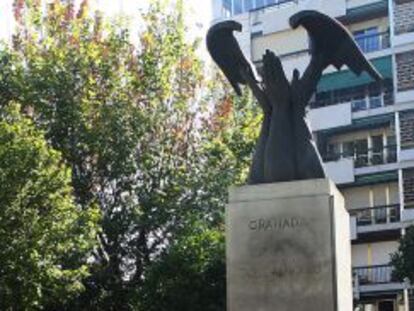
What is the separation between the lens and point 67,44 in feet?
84.4

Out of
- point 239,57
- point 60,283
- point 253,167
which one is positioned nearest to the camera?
point 253,167

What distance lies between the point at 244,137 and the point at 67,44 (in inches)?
212

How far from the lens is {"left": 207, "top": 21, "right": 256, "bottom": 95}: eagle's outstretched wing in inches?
528

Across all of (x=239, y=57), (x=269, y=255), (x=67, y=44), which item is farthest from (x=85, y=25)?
(x=269, y=255)

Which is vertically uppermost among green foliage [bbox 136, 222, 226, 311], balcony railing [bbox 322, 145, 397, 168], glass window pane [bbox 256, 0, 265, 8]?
glass window pane [bbox 256, 0, 265, 8]

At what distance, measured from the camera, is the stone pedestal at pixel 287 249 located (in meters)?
11.5

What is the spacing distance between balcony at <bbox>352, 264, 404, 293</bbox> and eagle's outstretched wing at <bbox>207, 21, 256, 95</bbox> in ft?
89.0

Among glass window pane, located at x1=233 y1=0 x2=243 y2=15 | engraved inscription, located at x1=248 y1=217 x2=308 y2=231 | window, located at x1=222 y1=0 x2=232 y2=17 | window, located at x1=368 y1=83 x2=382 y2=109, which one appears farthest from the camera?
window, located at x1=222 y1=0 x2=232 y2=17

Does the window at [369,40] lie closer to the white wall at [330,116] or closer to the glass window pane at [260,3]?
the white wall at [330,116]

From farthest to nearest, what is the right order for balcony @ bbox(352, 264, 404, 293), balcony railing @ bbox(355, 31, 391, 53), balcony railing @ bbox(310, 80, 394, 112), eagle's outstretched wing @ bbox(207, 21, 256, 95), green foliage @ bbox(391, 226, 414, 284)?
1. balcony railing @ bbox(355, 31, 391, 53)
2. balcony railing @ bbox(310, 80, 394, 112)
3. balcony @ bbox(352, 264, 404, 293)
4. green foliage @ bbox(391, 226, 414, 284)
5. eagle's outstretched wing @ bbox(207, 21, 256, 95)

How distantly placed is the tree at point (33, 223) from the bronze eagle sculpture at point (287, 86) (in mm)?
8451

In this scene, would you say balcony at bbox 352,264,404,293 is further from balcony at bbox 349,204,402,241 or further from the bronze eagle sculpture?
the bronze eagle sculpture

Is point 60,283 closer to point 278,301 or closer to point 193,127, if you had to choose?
point 193,127

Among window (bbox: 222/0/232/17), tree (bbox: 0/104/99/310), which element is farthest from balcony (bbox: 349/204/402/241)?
tree (bbox: 0/104/99/310)
